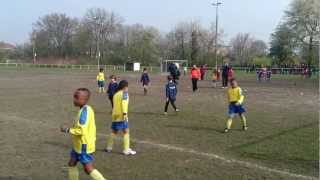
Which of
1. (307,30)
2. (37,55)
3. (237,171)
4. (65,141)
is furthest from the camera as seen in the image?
(37,55)

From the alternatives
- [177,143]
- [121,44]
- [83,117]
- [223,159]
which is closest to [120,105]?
[177,143]

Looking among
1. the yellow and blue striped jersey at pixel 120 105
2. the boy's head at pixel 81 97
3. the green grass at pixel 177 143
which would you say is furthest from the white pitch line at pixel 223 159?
the boy's head at pixel 81 97

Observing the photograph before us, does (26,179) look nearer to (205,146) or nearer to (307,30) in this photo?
(205,146)

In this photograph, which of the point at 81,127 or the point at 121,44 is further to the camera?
the point at 121,44

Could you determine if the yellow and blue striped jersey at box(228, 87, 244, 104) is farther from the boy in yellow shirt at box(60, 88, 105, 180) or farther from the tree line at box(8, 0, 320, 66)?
the tree line at box(8, 0, 320, 66)

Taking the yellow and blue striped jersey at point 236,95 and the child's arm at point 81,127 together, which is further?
the yellow and blue striped jersey at point 236,95

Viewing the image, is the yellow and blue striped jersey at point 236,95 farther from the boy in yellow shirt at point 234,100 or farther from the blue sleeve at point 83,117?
the blue sleeve at point 83,117

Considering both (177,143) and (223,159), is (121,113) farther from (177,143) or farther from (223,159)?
(223,159)

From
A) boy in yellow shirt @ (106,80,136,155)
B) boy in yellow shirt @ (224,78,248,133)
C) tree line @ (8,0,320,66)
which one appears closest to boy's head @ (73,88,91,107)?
boy in yellow shirt @ (106,80,136,155)

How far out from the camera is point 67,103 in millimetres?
22125

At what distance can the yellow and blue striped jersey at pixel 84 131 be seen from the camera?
274 inches

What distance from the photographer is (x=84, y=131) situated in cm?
698

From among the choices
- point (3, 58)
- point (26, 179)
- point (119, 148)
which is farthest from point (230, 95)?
point (3, 58)

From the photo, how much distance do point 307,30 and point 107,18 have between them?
5217 cm
